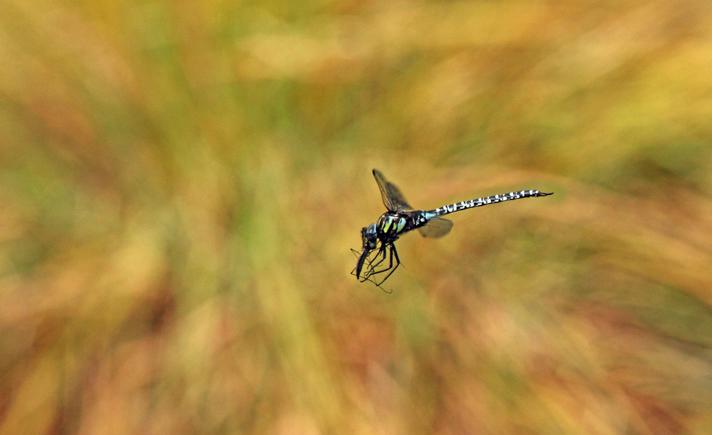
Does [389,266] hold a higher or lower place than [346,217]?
lower

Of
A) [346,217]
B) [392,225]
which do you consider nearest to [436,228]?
[392,225]

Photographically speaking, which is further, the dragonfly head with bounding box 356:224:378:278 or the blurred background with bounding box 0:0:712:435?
the blurred background with bounding box 0:0:712:435

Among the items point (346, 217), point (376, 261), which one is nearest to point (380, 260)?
point (376, 261)

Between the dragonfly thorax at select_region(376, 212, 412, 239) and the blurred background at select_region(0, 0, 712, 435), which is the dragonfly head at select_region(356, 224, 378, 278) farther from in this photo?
the blurred background at select_region(0, 0, 712, 435)

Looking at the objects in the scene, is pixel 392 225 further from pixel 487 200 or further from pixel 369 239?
pixel 487 200

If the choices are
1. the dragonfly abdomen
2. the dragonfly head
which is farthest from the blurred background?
Answer: the dragonfly head

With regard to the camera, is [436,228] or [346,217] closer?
[436,228]

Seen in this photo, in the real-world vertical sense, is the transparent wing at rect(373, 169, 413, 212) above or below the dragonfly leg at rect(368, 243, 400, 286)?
above
